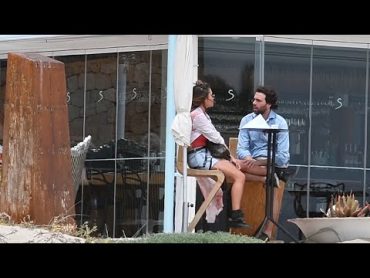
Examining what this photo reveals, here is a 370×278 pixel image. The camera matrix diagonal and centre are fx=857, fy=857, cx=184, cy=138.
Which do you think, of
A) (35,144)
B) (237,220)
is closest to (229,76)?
(237,220)

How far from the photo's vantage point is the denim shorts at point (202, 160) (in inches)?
312

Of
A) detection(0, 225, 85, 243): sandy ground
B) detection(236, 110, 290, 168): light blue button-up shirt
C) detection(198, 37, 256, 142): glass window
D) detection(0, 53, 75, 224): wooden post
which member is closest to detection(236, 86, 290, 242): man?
detection(236, 110, 290, 168): light blue button-up shirt

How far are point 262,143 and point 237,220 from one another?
1.00m

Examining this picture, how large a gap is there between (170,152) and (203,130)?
51.6 inches

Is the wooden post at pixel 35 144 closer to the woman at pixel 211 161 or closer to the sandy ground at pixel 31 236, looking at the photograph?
the sandy ground at pixel 31 236

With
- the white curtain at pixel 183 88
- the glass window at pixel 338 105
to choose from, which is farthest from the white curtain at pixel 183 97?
the glass window at pixel 338 105

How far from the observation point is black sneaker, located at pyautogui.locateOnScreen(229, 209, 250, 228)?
7.85m

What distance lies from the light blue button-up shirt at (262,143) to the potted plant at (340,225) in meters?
0.90

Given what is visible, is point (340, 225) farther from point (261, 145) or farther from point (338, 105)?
point (338, 105)

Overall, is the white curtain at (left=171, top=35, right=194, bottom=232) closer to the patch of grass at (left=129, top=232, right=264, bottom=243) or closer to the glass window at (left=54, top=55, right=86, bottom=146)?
the patch of grass at (left=129, top=232, right=264, bottom=243)

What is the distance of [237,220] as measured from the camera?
A: 7.86m

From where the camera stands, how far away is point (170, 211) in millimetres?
9172
